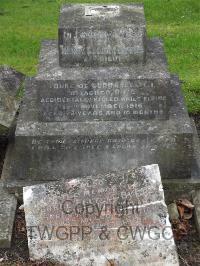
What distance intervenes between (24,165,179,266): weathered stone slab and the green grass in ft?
10.8

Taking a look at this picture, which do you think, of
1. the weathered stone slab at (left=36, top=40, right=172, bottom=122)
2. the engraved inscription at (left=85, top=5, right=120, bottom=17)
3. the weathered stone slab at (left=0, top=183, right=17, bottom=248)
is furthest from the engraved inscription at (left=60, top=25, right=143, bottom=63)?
Result: the weathered stone slab at (left=0, top=183, right=17, bottom=248)

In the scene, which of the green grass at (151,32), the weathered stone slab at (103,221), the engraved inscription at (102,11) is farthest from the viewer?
the green grass at (151,32)

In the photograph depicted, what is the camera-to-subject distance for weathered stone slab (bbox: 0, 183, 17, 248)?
20.1ft

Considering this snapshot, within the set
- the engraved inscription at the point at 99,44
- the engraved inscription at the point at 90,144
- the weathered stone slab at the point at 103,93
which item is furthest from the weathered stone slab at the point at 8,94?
the engraved inscription at the point at 99,44

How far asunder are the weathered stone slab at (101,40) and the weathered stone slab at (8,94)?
0.98 meters

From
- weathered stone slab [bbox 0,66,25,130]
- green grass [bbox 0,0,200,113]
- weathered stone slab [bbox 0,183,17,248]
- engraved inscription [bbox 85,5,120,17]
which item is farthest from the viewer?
green grass [bbox 0,0,200,113]

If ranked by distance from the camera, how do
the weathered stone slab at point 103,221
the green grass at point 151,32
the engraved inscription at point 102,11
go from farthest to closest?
the green grass at point 151,32, the engraved inscription at point 102,11, the weathered stone slab at point 103,221

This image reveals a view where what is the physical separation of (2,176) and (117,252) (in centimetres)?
197

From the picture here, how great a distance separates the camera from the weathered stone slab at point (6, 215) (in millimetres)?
6123

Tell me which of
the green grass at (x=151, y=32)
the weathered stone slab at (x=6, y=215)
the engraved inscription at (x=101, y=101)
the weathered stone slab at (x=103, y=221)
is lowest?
the green grass at (x=151, y=32)

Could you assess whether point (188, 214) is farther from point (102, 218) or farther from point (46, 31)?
point (46, 31)

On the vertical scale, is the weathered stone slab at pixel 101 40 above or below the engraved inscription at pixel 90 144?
above

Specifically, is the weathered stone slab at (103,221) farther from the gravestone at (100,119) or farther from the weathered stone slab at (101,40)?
the weathered stone slab at (101,40)

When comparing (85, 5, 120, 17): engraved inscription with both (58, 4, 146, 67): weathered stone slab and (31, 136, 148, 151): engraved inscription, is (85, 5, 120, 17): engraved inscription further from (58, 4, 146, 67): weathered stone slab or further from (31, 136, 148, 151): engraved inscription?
(31, 136, 148, 151): engraved inscription
